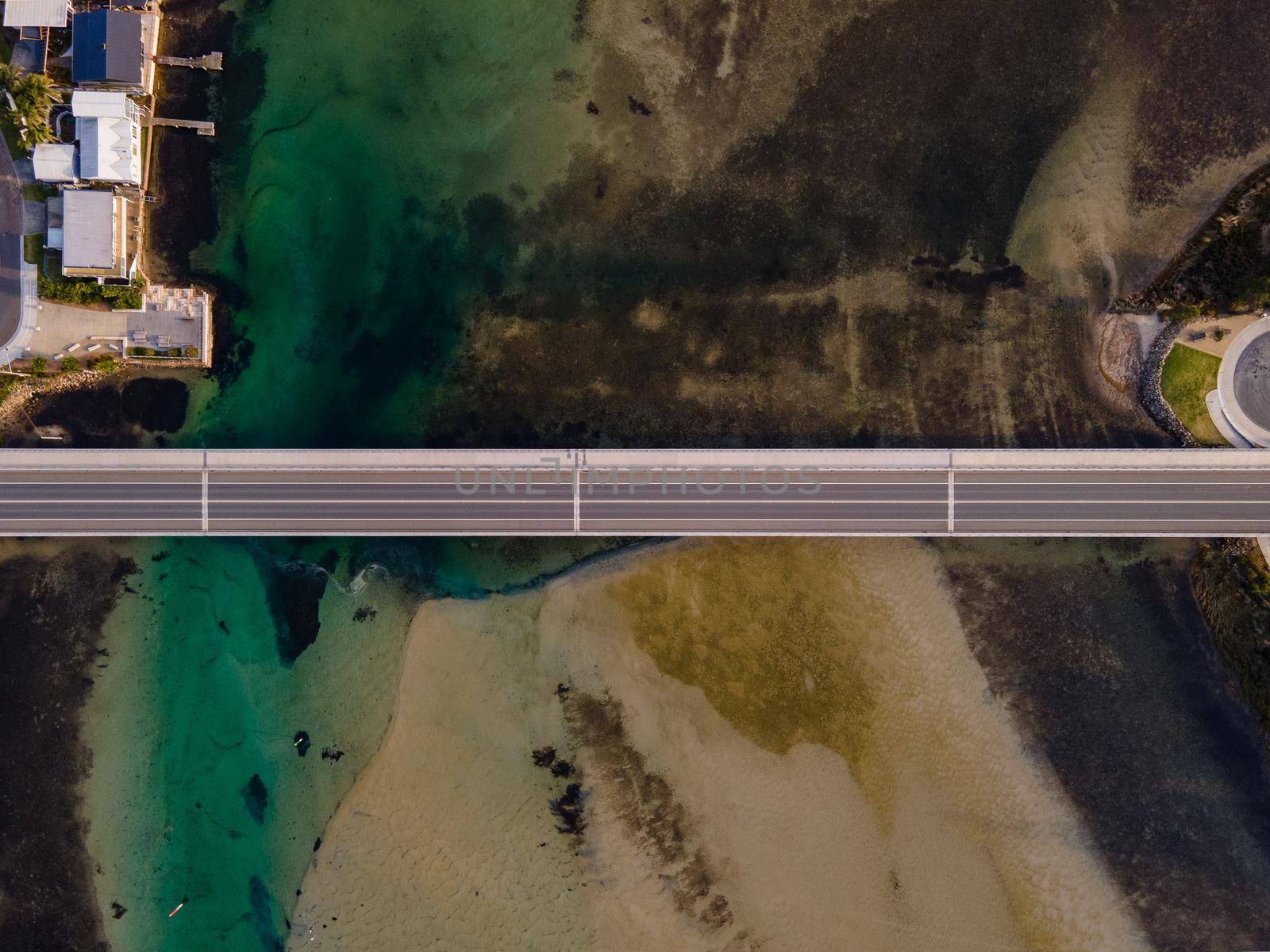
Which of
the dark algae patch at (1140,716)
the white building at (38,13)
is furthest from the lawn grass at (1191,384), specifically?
the white building at (38,13)

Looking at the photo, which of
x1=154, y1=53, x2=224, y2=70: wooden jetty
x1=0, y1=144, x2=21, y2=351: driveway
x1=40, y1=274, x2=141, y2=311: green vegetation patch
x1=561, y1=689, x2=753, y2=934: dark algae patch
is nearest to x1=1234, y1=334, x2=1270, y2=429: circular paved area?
x1=561, y1=689, x2=753, y2=934: dark algae patch

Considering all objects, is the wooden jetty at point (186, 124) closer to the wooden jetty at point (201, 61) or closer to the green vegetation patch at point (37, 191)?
the wooden jetty at point (201, 61)

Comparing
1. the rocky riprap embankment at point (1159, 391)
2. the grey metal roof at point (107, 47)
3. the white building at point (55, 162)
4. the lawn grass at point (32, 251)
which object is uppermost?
the grey metal roof at point (107, 47)

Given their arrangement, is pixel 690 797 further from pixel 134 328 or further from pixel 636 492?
pixel 134 328

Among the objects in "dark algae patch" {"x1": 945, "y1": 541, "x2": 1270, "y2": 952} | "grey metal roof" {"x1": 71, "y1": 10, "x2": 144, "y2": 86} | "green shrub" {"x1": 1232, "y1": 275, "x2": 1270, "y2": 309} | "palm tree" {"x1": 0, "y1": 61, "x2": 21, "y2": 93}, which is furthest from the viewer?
"grey metal roof" {"x1": 71, "y1": 10, "x2": 144, "y2": 86}

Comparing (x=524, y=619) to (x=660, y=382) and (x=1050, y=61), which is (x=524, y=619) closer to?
(x=660, y=382)

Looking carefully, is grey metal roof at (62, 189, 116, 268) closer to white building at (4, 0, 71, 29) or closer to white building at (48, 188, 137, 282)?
white building at (48, 188, 137, 282)
